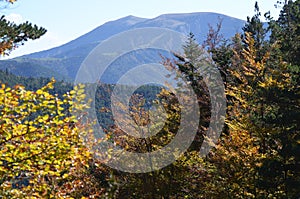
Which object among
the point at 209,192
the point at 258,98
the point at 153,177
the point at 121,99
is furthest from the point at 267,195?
the point at 121,99

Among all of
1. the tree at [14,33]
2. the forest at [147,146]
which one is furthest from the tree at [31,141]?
the tree at [14,33]

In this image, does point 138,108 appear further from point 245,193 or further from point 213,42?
point 213,42

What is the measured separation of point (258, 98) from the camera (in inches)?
488

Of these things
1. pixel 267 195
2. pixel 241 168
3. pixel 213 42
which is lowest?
pixel 267 195

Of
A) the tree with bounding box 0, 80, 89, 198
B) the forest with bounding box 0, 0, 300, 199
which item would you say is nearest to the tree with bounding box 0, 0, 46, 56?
the forest with bounding box 0, 0, 300, 199

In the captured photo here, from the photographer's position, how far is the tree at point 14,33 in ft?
41.5

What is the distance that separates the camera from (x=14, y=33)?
13.5 m

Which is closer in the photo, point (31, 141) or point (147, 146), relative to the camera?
point (31, 141)

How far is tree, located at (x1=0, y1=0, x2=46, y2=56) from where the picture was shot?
1264 centimetres

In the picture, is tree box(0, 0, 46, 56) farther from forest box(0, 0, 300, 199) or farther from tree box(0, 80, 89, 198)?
tree box(0, 80, 89, 198)

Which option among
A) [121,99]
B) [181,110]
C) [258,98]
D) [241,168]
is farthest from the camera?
[181,110]

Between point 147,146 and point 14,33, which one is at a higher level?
point 14,33

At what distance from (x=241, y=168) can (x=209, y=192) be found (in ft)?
4.65

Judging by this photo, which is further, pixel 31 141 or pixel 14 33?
pixel 14 33
